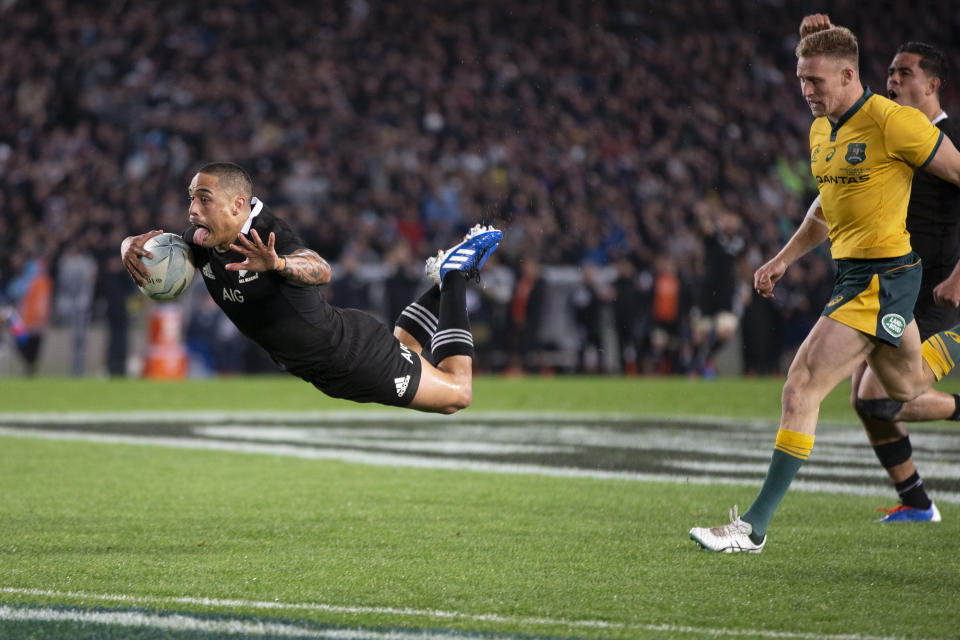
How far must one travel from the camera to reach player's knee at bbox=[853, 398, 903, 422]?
644cm

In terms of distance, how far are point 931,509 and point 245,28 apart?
71.1 ft

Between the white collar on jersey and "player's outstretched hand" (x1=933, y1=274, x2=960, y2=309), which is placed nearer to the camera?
the white collar on jersey

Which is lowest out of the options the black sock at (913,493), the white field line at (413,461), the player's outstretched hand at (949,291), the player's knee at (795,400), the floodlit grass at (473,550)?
the white field line at (413,461)

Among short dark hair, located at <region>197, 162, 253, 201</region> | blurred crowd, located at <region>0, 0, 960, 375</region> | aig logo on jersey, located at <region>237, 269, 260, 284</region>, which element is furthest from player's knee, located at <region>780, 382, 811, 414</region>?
blurred crowd, located at <region>0, 0, 960, 375</region>

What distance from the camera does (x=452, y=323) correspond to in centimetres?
694

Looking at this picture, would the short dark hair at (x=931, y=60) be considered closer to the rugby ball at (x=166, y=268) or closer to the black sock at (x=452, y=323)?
the black sock at (x=452, y=323)

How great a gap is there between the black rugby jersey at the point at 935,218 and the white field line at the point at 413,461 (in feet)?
5.60

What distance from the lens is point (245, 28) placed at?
25.9 metres

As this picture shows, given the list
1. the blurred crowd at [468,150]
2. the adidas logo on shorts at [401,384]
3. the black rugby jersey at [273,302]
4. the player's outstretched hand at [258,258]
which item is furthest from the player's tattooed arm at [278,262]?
the blurred crowd at [468,150]

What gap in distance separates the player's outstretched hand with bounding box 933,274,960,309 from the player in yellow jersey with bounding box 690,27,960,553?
1.00 feet

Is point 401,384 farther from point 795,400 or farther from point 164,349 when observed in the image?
point 164,349

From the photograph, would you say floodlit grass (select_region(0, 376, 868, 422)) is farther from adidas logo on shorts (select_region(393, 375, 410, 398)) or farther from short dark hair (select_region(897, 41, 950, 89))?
adidas logo on shorts (select_region(393, 375, 410, 398))

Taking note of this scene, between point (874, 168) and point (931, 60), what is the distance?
3.07 ft

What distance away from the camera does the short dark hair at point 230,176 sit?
18.6 ft
